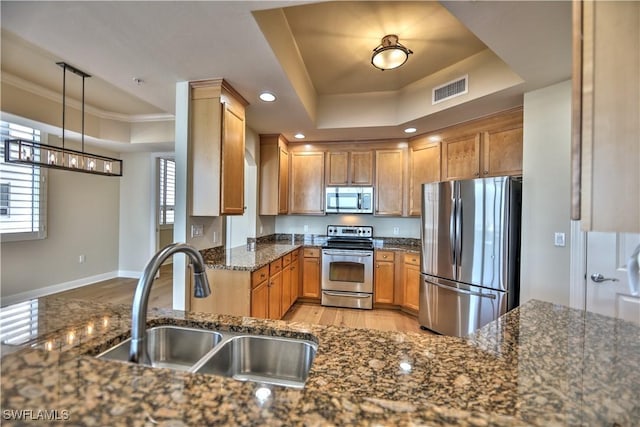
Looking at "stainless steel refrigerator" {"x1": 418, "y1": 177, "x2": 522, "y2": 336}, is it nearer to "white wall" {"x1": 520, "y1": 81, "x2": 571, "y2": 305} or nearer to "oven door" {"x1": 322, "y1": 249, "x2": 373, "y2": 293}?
"white wall" {"x1": 520, "y1": 81, "x2": 571, "y2": 305}

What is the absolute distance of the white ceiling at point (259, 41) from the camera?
158 cm

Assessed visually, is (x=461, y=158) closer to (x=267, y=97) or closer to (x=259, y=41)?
(x=267, y=97)

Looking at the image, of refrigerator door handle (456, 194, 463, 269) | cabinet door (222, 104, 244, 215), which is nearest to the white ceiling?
cabinet door (222, 104, 244, 215)

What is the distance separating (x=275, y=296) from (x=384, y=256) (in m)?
1.61

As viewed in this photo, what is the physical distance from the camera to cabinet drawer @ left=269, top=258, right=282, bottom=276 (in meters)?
2.97

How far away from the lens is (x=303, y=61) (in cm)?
280

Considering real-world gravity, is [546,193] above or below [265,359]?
above

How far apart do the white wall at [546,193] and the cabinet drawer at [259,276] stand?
2.33 meters

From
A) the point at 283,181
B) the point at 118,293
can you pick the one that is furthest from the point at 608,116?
the point at 118,293

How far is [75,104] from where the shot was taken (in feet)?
12.8

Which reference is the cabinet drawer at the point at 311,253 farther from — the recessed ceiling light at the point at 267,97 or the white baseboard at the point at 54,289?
the white baseboard at the point at 54,289

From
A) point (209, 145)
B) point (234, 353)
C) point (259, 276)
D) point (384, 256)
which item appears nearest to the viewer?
point (234, 353)

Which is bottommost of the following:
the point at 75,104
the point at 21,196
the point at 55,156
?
the point at 21,196

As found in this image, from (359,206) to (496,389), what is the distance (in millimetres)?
3496
